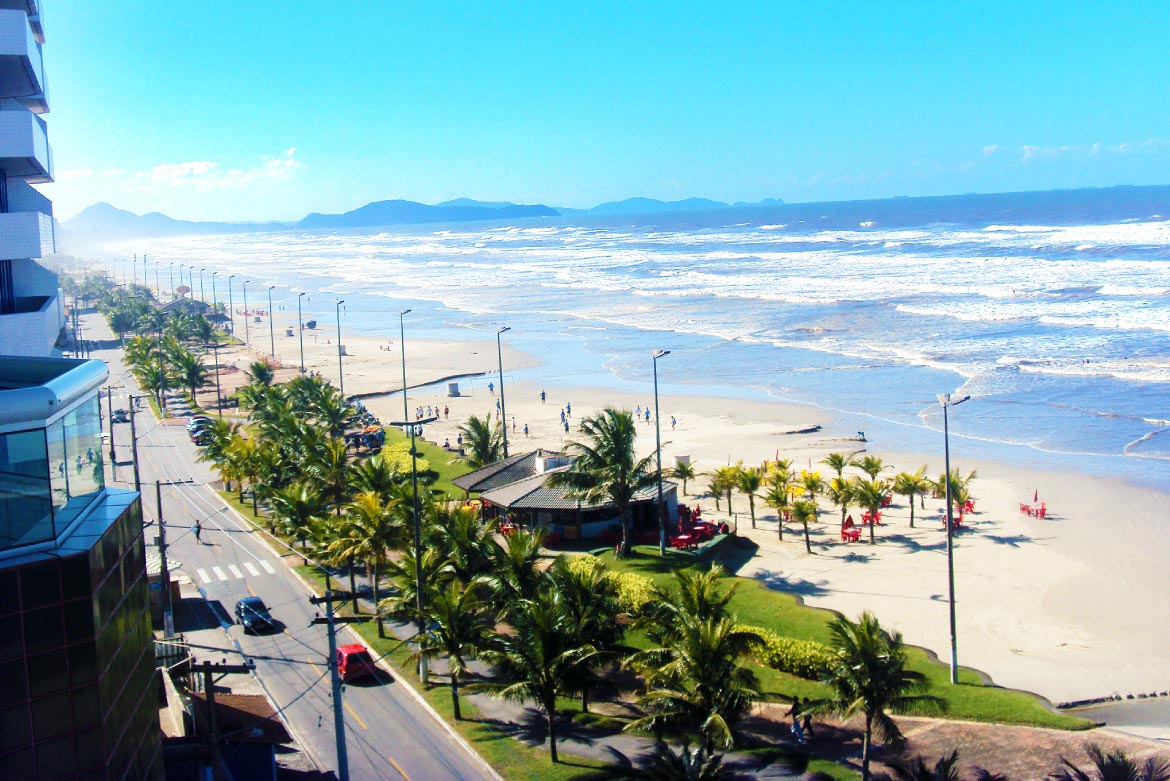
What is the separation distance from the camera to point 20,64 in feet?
67.4

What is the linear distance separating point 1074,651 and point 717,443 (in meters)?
24.9

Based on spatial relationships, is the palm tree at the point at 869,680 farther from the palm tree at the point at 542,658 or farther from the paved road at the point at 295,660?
the paved road at the point at 295,660

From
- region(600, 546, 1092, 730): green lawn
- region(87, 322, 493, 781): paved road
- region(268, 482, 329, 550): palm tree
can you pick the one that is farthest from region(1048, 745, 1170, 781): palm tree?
region(268, 482, 329, 550): palm tree

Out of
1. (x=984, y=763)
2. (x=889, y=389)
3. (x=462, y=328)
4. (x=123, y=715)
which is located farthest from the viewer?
(x=462, y=328)

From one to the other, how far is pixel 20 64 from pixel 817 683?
2112 cm

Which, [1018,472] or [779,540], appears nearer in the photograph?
[779,540]

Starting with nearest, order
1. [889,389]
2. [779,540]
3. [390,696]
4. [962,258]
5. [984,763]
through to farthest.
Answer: [984,763] → [390,696] → [779,540] → [889,389] → [962,258]

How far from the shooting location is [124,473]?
44531 millimetres

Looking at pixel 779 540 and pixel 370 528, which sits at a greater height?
pixel 370 528

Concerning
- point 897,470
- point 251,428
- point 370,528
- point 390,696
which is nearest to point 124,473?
point 251,428

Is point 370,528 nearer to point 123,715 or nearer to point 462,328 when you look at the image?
point 123,715

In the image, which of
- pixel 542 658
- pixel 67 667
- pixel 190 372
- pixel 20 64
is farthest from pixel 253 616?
pixel 190 372

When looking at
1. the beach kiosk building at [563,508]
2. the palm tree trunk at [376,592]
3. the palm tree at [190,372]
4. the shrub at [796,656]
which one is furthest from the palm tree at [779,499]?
the palm tree at [190,372]

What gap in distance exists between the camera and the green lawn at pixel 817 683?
2012 cm
